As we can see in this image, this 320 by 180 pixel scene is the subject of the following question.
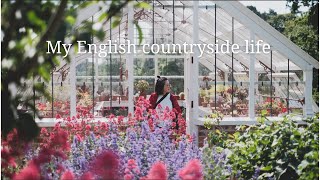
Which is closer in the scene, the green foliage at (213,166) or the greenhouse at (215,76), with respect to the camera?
the green foliage at (213,166)

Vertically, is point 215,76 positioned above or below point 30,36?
above

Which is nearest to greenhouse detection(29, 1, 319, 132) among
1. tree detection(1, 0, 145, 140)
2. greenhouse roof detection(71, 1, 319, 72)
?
greenhouse roof detection(71, 1, 319, 72)

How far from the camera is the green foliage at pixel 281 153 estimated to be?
314 cm

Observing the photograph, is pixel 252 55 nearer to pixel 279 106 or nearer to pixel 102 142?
pixel 279 106

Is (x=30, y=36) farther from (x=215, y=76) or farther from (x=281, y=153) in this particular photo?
(x=215, y=76)

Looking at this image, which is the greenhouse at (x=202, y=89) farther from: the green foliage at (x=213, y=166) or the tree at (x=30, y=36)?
the tree at (x=30, y=36)

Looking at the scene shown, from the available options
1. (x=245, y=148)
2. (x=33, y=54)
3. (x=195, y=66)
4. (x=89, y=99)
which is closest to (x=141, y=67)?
(x=89, y=99)

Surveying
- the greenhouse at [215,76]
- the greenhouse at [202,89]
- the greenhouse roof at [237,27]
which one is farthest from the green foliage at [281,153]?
the greenhouse roof at [237,27]

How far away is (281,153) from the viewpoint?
3.43 m

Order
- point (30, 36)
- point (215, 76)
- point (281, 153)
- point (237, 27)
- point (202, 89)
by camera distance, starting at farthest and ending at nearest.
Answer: point (202, 89), point (237, 27), point (215, 76), point (281, 153), point (30, 36)

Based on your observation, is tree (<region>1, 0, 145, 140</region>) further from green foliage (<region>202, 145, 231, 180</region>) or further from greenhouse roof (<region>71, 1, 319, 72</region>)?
greenhouse roof (<region>71, 1, 319, 72</region>)

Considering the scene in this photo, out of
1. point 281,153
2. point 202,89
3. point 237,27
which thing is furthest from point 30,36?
point 202,89

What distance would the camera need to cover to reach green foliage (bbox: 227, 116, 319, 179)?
3.14 m

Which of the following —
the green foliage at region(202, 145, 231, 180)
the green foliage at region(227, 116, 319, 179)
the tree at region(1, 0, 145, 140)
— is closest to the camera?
the tree at region(1, 0, 145, 140)
